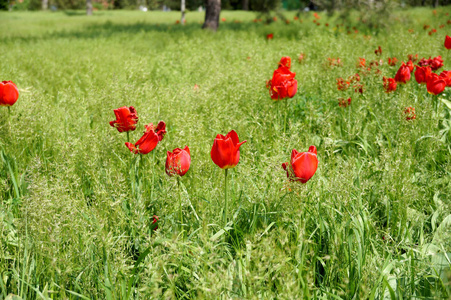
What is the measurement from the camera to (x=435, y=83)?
252 cm

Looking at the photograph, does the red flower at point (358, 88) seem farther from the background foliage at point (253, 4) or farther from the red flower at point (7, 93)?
the background foliage at point (253, 4)

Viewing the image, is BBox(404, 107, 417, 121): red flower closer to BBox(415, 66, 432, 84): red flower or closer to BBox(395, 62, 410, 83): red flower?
BBox(415, 66, 432, 84): red flower

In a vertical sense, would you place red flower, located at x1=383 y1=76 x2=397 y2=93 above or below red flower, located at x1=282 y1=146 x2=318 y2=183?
above

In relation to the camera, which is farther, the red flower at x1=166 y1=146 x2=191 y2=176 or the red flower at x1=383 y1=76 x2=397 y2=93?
the red flower at x1=383 y1=76 x2=397 y2=93

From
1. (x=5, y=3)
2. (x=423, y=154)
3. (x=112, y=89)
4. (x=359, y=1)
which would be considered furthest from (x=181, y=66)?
(x=5, y=3)

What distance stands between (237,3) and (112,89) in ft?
134

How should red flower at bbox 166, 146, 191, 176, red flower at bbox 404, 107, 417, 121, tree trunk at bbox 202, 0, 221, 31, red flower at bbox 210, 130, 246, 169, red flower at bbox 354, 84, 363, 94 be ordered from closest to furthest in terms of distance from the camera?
red flower at bbox 210, 130, 246, 169 < red flower at bbox 166, 146, 191, 176 < red flower at bbox 404, 107, 417, 121 < red flower at bbox 354, 84, 363, 94 < tree trunk at bbox 202, 0, 221, 31

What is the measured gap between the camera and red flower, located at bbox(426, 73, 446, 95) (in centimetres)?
248

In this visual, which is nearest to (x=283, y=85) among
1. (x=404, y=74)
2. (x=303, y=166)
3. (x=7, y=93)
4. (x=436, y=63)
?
(x=303, y=166)

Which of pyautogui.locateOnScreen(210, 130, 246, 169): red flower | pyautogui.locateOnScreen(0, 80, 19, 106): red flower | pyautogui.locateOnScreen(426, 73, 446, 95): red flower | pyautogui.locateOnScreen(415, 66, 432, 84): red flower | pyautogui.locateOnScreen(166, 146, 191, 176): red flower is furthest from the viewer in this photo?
pyautogui.locateOnScreen(415, 66, 432, 84): red flower

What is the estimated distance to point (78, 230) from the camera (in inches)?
63.1

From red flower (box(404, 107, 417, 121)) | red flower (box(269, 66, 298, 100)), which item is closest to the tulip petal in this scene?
red flower (box(269, 66, 298, 100))

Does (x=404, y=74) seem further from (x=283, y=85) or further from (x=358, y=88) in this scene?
(x=283, y=85)

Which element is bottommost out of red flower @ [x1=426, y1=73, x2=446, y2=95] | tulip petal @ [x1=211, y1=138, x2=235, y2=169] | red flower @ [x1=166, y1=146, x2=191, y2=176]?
red flower @ [x1=166, y1=146, x2=191, y2=176]
